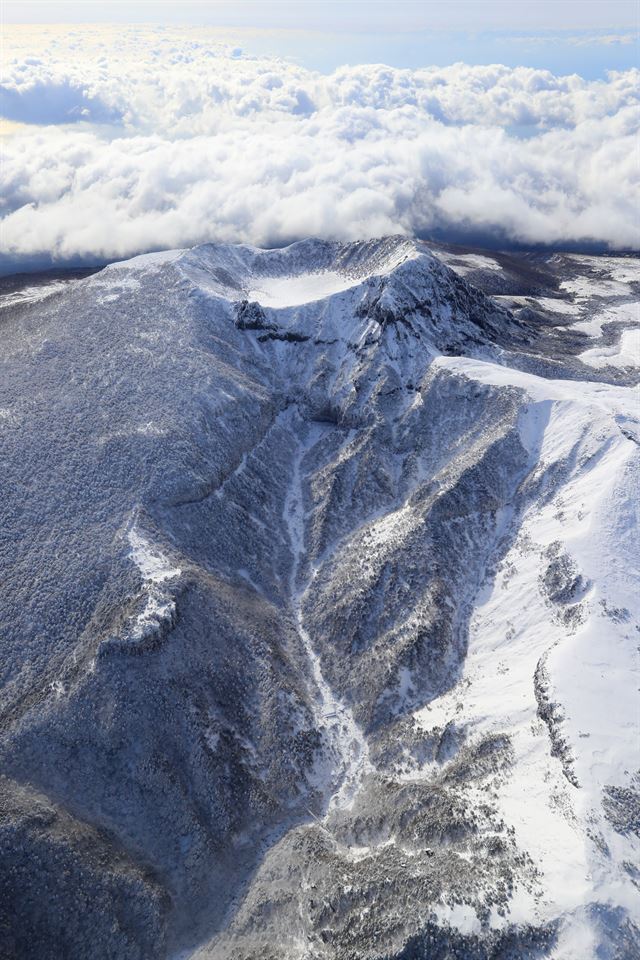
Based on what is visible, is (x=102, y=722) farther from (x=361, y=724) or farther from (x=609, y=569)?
(x=609, y=569)

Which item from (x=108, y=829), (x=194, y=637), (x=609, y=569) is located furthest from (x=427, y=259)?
(x=108, y=829)

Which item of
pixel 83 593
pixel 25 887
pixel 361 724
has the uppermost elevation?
pixel 83 593

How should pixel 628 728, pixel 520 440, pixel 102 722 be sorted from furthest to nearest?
1. pixel 520 440
2. pixel 102 722
3. pixel 628 728

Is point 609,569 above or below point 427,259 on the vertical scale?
below

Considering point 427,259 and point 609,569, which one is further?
point 427,259

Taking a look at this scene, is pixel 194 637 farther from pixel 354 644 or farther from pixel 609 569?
pixel 609 569

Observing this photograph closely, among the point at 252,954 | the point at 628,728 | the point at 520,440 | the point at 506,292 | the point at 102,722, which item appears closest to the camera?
the point at 252,954

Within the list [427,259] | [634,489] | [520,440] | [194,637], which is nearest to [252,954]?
[194,637]
